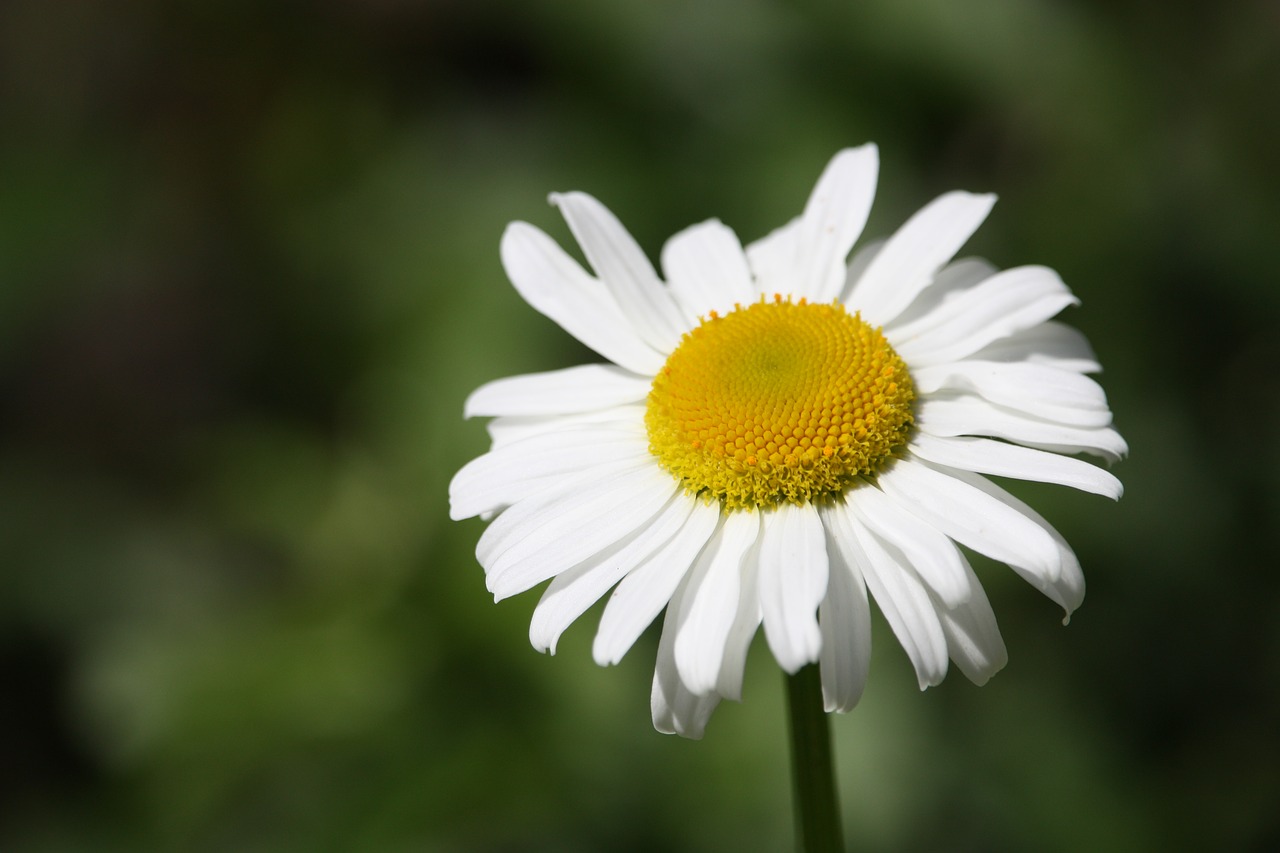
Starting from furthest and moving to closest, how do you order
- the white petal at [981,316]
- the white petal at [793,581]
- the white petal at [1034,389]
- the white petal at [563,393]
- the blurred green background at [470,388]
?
the blurred green background at [470,388] < the white petal at [563,393] < the white petal at [981,316] < the white petal at [1034,389] < the white petal at [793,581]

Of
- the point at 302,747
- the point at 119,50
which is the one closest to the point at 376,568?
the point at 302,747

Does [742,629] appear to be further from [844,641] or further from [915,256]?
[915,256]

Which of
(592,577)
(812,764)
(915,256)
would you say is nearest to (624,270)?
(915,256)

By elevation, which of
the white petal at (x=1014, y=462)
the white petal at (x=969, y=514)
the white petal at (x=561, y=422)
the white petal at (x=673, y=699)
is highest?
the white petal at (x=561, y=422)

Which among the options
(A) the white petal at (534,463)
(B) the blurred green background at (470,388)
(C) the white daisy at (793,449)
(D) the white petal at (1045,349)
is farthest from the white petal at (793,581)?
(B) the blurred green background at (470,388)

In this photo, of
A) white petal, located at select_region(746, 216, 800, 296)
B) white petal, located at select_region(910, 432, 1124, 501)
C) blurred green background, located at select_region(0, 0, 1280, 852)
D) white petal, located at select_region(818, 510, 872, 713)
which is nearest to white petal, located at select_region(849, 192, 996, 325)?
white petal, located at select_region(746, 216, 800, 296)

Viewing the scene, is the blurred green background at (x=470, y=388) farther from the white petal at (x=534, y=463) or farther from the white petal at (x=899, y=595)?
the white petal at (x=899, y=595)

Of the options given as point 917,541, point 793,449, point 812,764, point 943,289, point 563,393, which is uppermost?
point 943,289
